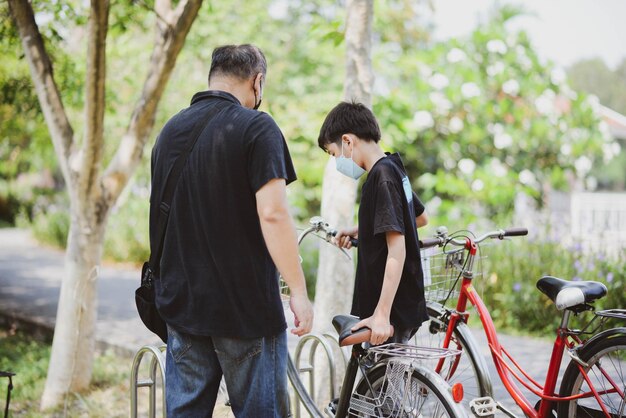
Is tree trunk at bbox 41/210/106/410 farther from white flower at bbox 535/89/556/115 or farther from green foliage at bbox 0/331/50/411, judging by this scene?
white flower at bbox 535/89/556/115

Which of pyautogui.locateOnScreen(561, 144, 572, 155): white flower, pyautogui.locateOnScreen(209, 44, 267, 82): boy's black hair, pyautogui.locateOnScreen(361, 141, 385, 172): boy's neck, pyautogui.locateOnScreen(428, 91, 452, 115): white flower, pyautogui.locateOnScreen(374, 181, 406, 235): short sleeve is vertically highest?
pyautogui.locateOnScreen(428, 91, 452, 115): white flower

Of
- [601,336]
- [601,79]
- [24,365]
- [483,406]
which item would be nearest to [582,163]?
[24,365]

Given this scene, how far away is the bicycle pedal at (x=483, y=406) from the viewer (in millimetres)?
3834

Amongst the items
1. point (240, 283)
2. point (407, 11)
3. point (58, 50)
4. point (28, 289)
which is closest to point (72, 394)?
point (58, 50)

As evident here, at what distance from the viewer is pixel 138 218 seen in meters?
16.7

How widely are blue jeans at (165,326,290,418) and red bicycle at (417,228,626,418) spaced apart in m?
1.18

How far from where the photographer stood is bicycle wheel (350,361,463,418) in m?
3.30

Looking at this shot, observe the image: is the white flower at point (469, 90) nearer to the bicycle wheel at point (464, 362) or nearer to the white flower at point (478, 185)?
the white flower at point (478, 185)

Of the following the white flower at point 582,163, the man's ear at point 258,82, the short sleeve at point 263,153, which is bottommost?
the short sleeve at point 263,153

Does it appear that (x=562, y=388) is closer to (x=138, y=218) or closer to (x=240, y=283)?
(x=240, y=283)

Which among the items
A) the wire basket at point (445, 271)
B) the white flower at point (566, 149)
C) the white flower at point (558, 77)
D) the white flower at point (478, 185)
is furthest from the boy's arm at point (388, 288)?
the white flower at point (558, 77)

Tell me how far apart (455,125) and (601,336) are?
9.14m

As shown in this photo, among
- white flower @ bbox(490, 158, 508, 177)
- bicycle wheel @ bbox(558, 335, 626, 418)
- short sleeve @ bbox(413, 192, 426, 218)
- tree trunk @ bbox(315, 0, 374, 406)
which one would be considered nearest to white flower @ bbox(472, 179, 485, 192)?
white flower @ bbox(490, 158, 508, 177)

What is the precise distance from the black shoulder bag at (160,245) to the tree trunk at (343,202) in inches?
80.7
